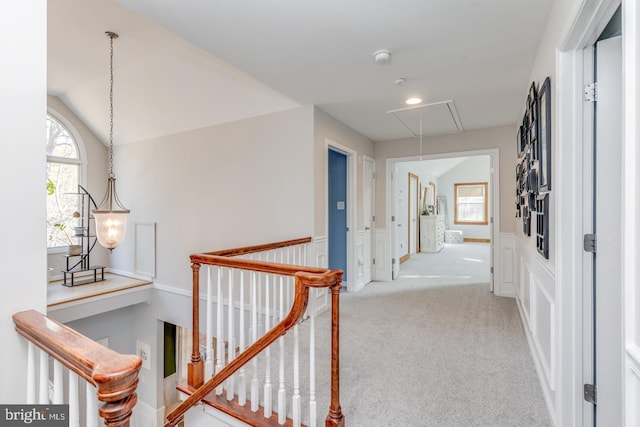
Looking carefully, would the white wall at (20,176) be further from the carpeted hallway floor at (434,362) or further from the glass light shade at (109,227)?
the glass light shade at (109,227)

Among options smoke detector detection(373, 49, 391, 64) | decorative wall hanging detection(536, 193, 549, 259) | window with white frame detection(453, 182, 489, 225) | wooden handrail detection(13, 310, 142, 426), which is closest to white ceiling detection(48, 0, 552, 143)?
smoke detector detection(373, 49, 391, 64)

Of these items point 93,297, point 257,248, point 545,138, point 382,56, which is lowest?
point 93,297

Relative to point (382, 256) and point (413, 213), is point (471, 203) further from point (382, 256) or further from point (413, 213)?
point (382, 256)

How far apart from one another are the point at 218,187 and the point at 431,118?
293 cm

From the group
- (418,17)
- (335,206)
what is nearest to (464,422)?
(418,17)

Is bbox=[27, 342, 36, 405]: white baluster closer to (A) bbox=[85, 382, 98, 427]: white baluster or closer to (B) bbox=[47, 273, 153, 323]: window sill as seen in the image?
(A) bbox=[85, 382, 98, 427]: white baluster

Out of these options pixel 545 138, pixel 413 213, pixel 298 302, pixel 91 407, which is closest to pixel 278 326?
pixel 298 302

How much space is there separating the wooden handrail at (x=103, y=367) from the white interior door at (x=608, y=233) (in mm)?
1825

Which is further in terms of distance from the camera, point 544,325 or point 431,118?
point 431,118

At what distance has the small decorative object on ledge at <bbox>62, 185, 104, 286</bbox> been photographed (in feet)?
16.1

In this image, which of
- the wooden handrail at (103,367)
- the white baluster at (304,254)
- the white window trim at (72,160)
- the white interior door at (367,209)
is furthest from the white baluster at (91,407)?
the white window trim at (72,160)

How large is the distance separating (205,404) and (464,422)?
158 centimetres

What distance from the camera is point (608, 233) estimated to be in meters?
1.39

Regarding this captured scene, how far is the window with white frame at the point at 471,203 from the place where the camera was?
10.7m
